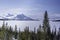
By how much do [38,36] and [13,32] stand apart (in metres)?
0.72

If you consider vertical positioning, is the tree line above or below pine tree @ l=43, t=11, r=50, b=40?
below

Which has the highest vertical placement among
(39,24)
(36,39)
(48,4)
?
(48,4)

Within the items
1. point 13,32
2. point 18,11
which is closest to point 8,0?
point 18,11

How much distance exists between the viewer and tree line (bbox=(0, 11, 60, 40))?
5.57 metres

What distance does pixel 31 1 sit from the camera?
19.3ft

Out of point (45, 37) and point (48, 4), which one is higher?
point (48, 4)

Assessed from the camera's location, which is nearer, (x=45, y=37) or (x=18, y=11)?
(x=45, y=37)

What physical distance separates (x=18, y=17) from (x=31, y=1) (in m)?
0.53

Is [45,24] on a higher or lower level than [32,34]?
higher

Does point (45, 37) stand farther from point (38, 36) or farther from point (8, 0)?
point (8, 0)

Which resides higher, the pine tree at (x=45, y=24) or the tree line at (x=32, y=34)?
the pine tree at (x=45, y=24)

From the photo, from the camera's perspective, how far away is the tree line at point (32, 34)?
5.57m

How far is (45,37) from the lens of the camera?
553 centimetres

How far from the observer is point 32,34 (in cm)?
568
